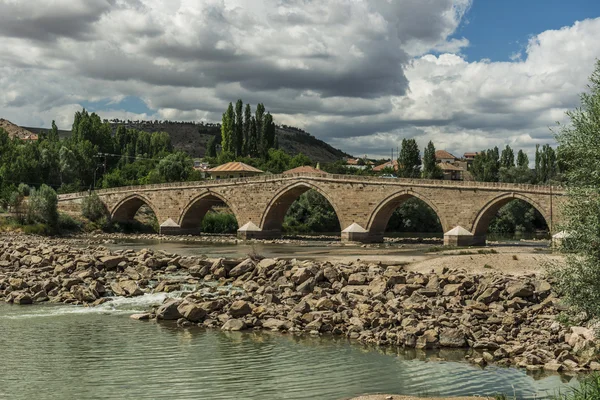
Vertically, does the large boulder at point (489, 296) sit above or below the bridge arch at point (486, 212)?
below

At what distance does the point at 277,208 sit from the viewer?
2133 inches

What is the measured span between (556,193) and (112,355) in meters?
32.6

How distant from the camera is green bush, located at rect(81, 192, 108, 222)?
198 feet

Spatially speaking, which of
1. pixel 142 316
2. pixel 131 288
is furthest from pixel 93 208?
Answer: pixel 142 316

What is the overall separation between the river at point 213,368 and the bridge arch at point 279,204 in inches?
1354

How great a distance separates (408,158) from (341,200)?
30412 millimetres

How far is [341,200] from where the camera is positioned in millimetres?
49219

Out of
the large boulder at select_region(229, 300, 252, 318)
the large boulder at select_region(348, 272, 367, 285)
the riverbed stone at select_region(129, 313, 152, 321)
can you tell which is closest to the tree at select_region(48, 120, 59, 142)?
the large boulder at select_region(348, 272, 367, 285)

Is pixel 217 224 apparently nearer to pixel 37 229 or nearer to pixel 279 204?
pixel 279 204

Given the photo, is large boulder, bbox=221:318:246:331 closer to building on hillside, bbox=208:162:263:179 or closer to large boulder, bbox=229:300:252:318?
large boulder, bbox=229:300:252:318

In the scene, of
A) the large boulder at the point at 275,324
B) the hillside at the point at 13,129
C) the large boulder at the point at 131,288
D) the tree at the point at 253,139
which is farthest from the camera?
the hillside at the point at 13,129

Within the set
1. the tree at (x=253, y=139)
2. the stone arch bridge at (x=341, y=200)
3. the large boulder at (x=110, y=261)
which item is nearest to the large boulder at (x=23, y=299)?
the large boulder at (x=110, y=261)

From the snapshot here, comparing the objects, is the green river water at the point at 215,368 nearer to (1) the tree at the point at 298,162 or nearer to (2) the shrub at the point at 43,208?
(2) the shrub at the point at 43,208

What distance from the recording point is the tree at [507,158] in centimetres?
8081
